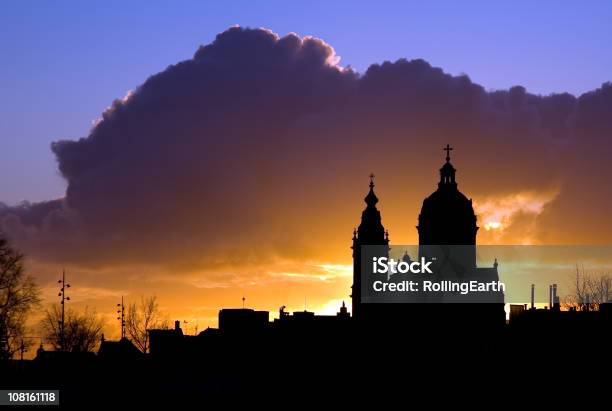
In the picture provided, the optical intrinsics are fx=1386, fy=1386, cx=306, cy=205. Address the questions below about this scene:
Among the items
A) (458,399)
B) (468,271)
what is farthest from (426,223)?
(458,399)

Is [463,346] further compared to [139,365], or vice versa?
[463,346]

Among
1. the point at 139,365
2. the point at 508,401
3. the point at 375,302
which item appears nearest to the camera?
the point at 508,401

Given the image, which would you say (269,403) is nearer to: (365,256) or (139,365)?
(139,365)

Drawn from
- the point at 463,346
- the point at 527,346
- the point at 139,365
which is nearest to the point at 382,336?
the point at 463,346

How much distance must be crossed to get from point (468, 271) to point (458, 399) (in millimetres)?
34360

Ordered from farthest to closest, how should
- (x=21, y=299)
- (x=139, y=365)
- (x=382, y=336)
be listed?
(x=382, y=336)
(x=139, y=365)
(x=21, y=299)

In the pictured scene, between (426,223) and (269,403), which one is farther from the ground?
(426,223)

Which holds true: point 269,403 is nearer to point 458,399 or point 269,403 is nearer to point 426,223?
point 458,399

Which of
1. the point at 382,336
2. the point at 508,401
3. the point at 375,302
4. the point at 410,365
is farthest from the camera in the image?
the point at 375,302

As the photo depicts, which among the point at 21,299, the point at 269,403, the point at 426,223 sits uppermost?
the point at 426,223

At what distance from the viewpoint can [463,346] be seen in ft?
417

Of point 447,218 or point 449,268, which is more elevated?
point 447,218

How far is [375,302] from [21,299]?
65.9 metres

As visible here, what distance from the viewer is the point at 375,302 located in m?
145
